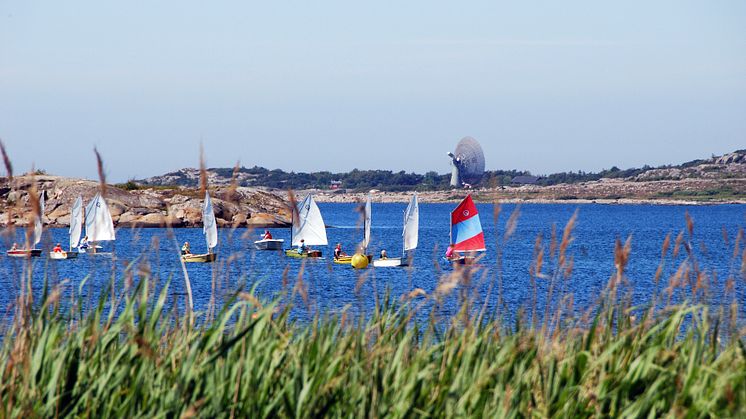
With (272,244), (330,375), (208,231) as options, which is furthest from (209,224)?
(330,375)

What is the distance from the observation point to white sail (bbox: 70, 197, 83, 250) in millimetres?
51594

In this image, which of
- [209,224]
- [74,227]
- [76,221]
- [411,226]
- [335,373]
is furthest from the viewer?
[74,227]

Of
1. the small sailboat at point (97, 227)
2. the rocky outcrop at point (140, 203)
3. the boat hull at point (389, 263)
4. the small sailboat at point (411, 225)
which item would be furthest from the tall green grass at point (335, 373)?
the rocky outcrop at point (140, 203)

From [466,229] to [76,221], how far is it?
23300 mm

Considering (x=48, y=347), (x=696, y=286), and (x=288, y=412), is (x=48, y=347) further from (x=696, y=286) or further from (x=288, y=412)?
(x=696, y=286)

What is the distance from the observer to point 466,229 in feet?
139

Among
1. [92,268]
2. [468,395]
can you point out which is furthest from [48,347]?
[468,395]

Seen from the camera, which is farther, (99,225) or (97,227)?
(97,227)

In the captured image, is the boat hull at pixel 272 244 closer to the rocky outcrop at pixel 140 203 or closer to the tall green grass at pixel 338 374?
the rocky outcrop at pixel 140 203

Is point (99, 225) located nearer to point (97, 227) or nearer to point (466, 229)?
point (97, 227)

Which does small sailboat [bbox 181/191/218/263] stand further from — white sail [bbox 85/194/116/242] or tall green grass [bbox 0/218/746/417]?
tall green grass [bbox 0/218/746/417]

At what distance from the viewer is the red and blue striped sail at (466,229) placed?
41.7 metres

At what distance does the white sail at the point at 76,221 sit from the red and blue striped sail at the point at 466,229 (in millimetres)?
20993

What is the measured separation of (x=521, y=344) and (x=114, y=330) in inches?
107
